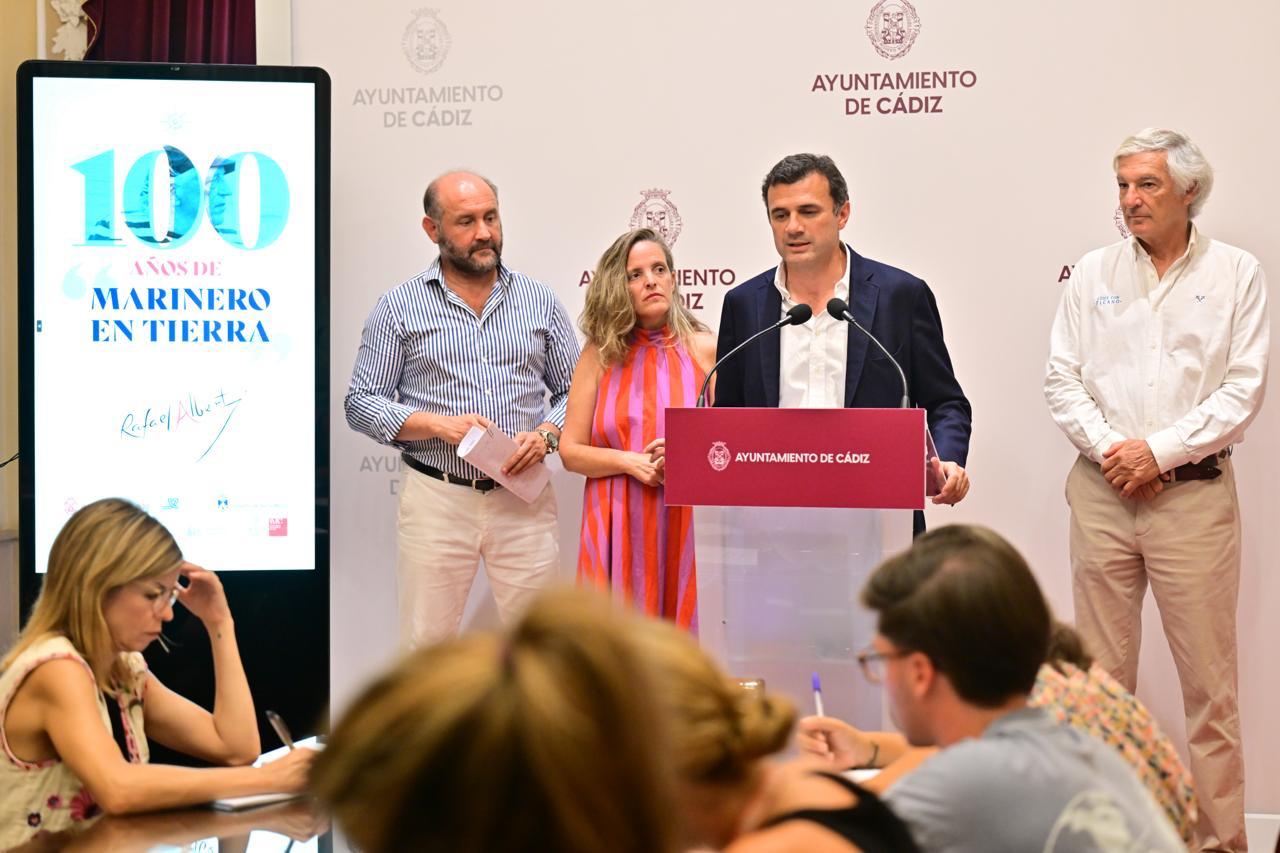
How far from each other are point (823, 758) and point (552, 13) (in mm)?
3598

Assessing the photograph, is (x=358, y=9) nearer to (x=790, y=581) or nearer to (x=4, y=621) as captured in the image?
(x=4, y=621)

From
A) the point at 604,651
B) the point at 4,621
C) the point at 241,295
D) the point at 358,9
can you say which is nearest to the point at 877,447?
the point at 604,651

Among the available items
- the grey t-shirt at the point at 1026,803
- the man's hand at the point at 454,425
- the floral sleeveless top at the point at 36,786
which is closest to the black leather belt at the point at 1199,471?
the man's hand at the point at 454,425

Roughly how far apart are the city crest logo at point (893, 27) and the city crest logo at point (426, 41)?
5.22 feet

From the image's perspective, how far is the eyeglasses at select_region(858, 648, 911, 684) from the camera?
71.6 inches

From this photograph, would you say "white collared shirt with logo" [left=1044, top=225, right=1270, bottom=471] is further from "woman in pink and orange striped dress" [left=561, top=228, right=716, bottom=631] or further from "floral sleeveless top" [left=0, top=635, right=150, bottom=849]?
"floral sleeveless top" [left=0, top=635, right=150, bottom=849]

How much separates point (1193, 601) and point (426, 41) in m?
3.38

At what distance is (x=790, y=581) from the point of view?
10.1ft

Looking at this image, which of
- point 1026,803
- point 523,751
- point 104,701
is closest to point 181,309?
point 104,701

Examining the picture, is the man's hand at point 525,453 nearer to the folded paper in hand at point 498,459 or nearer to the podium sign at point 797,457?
the folded paper in hand at point 498,459

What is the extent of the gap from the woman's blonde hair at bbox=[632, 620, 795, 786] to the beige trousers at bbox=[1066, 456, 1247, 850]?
3.26m

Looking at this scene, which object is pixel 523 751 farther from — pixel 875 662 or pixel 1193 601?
pixel 1193 601

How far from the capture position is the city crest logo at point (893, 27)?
191 inches

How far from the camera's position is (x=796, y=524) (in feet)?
10.1
